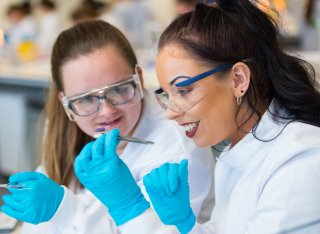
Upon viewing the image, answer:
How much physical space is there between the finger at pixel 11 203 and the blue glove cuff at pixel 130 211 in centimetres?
29

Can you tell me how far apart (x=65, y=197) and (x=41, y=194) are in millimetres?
93

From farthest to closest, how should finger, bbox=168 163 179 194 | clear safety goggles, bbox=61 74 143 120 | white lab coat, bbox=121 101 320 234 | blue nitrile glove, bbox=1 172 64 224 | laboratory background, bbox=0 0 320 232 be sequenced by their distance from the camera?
laboratory background, bbox=0 0 320 232 → clear safety goggles, bbox=61 74 143 120 → blue nitrile glove, bbox=1 172 64 224 → finger, bbox=168 163 179 194 → white lab coat, bbox=121 101 320 234

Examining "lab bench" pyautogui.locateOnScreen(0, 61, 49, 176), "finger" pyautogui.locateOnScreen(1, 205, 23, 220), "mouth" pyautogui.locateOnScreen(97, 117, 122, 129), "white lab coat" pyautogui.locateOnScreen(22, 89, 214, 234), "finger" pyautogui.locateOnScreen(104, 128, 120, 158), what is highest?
"finger" pyautogui.locateOnScreen(104, 128, 120, 158)

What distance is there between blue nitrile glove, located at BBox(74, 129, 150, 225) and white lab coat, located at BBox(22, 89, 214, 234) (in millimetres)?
83

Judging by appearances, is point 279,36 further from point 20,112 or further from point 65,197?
point 20,112

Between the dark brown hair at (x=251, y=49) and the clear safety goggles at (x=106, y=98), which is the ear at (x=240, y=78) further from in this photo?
the clear safety goggles at (x=106, y=98)

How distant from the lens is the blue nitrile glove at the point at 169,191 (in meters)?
1.12

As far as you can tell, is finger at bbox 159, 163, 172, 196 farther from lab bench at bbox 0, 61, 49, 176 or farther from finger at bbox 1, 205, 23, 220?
lab bench at bbox 0, 61, 49, 176

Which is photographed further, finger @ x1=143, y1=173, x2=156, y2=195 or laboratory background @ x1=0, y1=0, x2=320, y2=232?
laboratory background @ x1=0, y1=0, x2=320, y2=232

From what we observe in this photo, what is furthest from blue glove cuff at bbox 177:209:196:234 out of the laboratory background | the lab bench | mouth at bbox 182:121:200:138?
the lab bench

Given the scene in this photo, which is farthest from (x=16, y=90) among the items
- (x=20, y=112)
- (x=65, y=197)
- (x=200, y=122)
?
(x=200, y=122)

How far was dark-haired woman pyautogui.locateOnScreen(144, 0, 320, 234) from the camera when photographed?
1128 millimetres

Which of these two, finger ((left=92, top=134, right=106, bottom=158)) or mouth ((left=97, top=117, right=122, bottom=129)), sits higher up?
finger ((left=92, top=134, right=106, bottom=158))

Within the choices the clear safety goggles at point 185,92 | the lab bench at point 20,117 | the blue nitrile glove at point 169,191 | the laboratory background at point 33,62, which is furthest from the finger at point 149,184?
the lab bench at point 20,117
